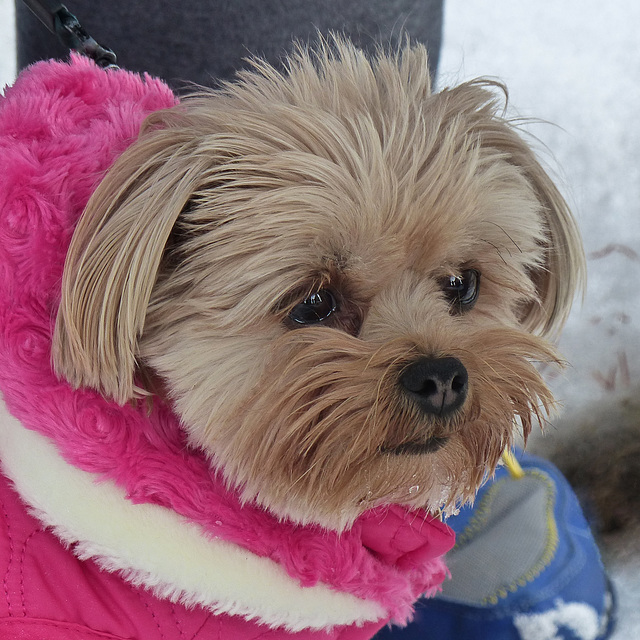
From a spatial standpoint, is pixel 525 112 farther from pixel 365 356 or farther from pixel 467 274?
pixel 365 356

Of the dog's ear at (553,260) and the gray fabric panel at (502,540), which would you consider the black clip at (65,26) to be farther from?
the gray fabric panel at (502,540)

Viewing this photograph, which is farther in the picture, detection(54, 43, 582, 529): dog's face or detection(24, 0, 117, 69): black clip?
detection(24, 0, 117, 69): black clip

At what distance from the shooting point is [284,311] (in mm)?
1097

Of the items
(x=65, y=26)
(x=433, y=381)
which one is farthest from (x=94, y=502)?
(x=65, y=26)

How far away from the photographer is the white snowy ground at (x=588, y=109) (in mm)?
A: 2176

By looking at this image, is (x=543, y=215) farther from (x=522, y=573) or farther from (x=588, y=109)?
(x=588, y=109)

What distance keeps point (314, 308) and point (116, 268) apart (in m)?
0.29

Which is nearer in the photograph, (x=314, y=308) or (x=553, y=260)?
(x=314, y=308)

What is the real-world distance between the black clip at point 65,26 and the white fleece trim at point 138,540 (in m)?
0.66

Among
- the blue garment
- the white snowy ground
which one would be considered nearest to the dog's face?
the blue garment

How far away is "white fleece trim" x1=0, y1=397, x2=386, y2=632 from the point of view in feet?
3.54

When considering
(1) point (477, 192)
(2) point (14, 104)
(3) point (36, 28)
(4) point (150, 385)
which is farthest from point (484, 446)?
(3) point (36, 28)

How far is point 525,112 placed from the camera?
2.28 metres

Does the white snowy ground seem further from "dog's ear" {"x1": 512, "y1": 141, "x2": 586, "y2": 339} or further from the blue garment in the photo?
"dog's ear" {"x1": 512, "y1": 141, "x2": 586, "y2": 339}
